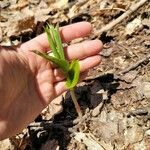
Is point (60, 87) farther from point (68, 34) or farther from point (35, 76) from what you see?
point (68, 34)

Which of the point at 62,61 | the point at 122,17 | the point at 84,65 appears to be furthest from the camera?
the point at 122,17

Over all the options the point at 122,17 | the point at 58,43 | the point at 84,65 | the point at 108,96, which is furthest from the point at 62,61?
the point at 122,17

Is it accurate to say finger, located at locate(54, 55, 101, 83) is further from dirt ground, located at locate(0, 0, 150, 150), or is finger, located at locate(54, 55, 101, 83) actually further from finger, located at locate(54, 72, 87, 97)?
dirt ground, located at locate(0, 0, 150, 150)

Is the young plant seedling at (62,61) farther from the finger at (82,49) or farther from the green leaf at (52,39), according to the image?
the finger at (82,49)

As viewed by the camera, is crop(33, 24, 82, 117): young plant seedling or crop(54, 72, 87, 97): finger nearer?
crop(33, 24, 82, 117): young plant seedling

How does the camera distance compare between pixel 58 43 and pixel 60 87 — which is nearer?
pixel 58 43

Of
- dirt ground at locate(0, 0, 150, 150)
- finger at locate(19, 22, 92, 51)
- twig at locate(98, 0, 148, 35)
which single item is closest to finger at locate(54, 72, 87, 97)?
dirt ground at locate(0, 0, 150, 150)

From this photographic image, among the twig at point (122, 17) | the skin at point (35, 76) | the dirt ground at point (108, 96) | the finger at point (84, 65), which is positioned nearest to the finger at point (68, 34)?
the skin at point (35, 76)
